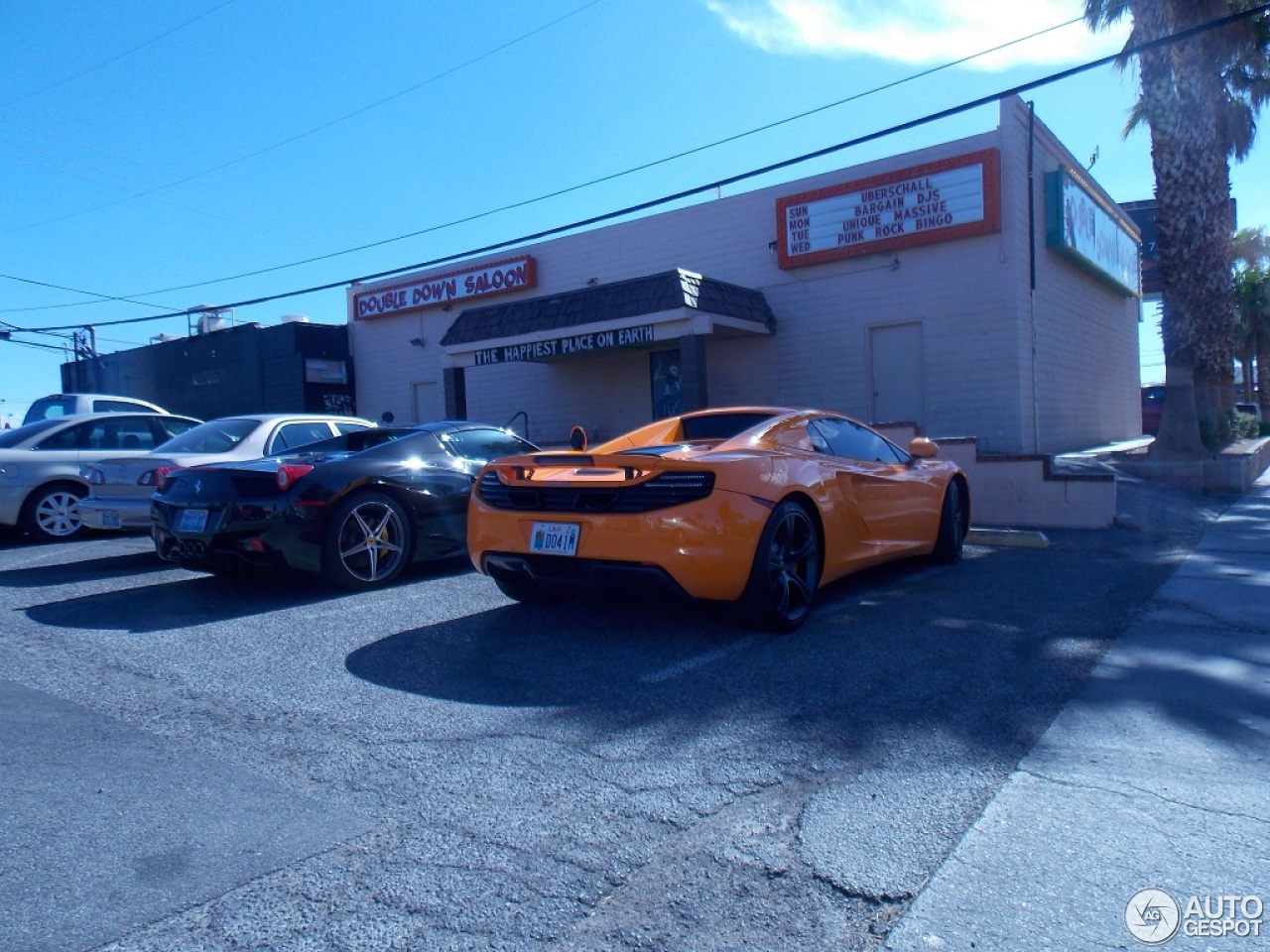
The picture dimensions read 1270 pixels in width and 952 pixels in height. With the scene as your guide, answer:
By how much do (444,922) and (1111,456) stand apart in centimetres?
1408

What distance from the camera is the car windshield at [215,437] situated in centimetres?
855

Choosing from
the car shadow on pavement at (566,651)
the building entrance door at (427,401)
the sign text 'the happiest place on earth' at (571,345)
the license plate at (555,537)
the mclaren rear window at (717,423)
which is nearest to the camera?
the car shadow on pavement at (566,651)

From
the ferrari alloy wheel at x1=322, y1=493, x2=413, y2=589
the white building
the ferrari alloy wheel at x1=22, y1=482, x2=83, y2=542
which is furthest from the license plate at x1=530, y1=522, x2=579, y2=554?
the white building

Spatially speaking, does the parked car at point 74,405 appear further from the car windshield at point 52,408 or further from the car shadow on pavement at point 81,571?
the car shadow on pavement at point 81,571

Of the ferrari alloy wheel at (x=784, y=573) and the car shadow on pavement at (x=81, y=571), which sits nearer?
the ferrari alloy wheel at (x=784, y=573)

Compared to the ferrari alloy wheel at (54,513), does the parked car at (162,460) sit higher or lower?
higher

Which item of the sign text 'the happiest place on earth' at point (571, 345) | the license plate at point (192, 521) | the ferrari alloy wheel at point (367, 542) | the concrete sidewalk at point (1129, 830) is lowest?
the concrete sidewalk at point (1129, 830)

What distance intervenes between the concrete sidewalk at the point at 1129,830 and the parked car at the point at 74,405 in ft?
A: 41.5

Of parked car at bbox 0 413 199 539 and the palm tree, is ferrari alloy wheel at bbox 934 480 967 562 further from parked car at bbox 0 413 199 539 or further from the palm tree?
parked car at bbox 0 413 199 539

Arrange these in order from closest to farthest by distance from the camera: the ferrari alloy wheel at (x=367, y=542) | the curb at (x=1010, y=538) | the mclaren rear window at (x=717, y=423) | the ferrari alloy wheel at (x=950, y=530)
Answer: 1. the mclaren rear window at (x=717, y=423)
2. the ferrari alloy wheel at (x=367, y=542)
3. the ferrari alloy wheel at (x=950, y=530)
4. the curb at (x=1010, y=538)

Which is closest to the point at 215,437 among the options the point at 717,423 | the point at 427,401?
the point at 717,423

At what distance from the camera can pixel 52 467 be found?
9.87 m

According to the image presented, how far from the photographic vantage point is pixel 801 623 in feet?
18.1

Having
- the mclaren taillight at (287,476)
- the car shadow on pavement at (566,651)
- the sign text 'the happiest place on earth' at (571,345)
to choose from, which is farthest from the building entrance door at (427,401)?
the car shadow on pavement at (566,651)
